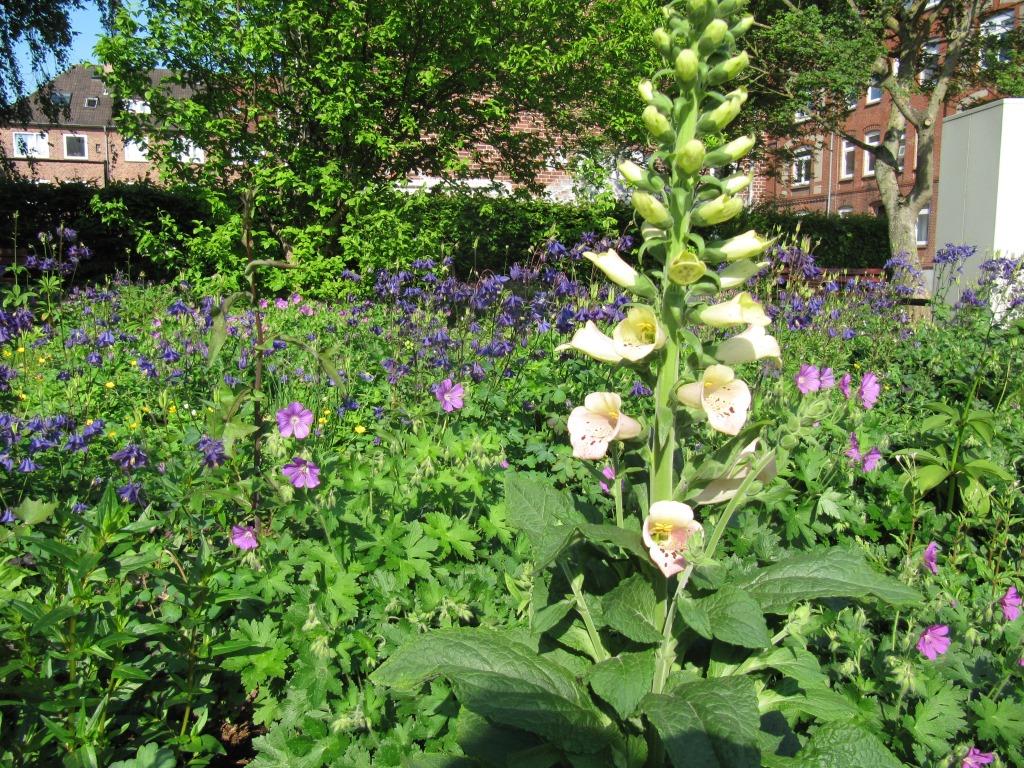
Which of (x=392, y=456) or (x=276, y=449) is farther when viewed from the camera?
(x=392, y=456)

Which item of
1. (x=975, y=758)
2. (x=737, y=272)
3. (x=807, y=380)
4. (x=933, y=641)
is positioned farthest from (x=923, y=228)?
(x=737, y=272)

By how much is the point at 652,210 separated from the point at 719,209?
14 centimetres

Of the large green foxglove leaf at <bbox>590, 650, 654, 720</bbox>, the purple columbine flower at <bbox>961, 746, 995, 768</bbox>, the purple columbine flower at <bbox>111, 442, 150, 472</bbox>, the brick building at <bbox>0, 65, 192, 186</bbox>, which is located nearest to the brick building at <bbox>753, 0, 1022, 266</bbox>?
the purple columbine flower at <bbox>111, 442, 150, 472</bbox>

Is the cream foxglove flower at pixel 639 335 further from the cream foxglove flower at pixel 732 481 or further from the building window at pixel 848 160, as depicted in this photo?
the building window at pixel 848 160

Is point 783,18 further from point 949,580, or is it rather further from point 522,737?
point 522,737

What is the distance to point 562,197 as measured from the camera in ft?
65.2

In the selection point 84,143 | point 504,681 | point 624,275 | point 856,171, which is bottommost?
point 504,681

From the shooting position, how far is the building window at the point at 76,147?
52.6 meters

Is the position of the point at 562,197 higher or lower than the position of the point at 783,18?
lower

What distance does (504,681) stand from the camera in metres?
1.61

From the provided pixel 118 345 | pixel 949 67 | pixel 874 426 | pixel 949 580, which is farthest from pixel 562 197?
pixel 949 580

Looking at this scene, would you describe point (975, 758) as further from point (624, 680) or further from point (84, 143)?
point (84, 143)

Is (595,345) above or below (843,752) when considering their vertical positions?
above

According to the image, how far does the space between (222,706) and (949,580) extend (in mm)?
2583
